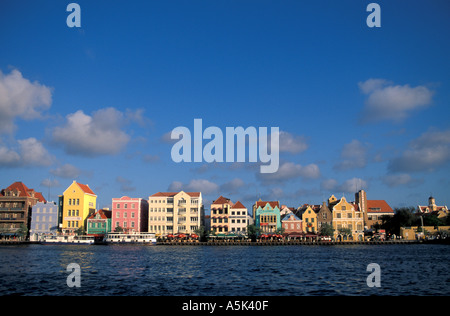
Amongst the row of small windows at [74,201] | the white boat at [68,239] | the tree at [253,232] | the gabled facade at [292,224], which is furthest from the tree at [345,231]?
the row of small windows at [74,201]

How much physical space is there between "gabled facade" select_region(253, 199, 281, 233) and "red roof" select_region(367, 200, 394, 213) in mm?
33688

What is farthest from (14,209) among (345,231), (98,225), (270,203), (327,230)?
(345,231)

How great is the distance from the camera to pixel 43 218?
385 ft

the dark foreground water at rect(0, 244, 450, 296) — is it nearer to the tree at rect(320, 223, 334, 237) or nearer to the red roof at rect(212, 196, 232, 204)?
the tree at rect(320, 223, 334, 237)

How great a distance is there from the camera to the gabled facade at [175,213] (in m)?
116

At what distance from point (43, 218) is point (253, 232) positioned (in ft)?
193

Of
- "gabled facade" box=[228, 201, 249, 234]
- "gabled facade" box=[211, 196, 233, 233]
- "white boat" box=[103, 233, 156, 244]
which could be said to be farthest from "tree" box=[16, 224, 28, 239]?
"gabled facade" box=[228, 201, 249, 234]

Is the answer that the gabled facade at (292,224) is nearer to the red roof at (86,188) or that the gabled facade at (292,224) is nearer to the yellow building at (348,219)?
the yellow building at (348,219)

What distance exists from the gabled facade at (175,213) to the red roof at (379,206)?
5547cm
